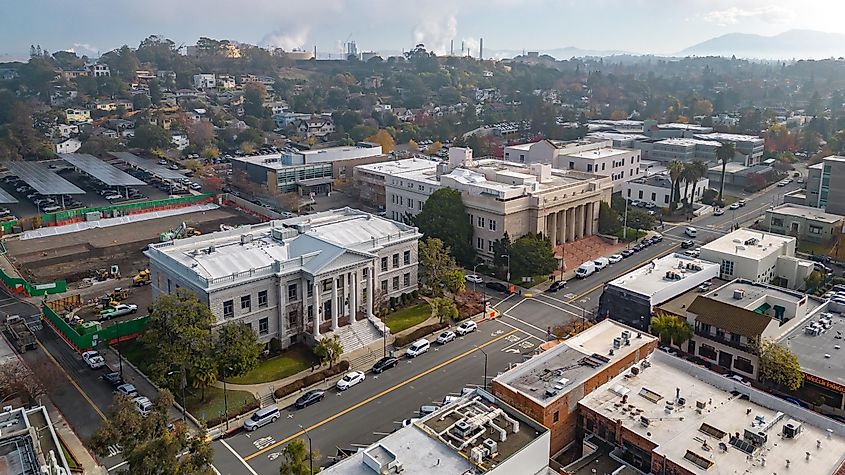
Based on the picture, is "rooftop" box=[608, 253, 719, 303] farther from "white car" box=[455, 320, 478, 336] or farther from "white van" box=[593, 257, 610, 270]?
"white car" box=[455, 320, 478, 336]

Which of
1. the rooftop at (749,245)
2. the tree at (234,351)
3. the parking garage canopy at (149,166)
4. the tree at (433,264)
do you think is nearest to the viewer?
the tree at (234,351)

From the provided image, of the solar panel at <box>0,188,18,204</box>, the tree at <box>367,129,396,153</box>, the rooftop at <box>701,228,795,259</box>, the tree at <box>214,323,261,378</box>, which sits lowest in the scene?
the tree at <box>214,323,261,378</box>

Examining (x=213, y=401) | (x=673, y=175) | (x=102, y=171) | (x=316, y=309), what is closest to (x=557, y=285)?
(x=316, y=309)

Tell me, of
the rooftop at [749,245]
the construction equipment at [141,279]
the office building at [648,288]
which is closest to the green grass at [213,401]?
the construction equipment at [141,279]

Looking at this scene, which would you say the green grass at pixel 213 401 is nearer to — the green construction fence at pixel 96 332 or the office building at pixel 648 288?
the green construction fence at pixel 96 332

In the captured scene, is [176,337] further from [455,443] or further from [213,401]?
[455,443]

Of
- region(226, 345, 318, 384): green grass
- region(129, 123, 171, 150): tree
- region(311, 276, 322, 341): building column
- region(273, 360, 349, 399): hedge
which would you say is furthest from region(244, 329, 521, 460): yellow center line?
region(129, 123, 171, 150): tree
